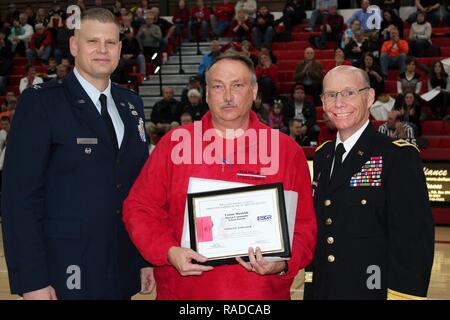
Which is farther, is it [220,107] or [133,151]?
[133,151]

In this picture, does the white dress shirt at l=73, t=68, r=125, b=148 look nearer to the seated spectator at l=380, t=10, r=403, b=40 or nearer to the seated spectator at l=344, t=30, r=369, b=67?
the seated spectator at l=344, t=30, r=369, b=67

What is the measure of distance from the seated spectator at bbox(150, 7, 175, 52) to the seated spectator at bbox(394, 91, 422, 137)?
7552 millimetres

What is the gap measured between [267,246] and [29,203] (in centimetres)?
117

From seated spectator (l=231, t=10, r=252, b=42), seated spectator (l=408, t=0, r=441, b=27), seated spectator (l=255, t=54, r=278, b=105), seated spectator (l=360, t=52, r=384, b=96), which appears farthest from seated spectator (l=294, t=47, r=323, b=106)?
seated spectator (l=408, t=0, r=441, b=27)

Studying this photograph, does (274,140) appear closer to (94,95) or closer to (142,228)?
(142,228)

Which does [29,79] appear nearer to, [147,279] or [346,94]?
[147,279]

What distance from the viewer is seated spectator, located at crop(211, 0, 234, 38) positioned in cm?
1877

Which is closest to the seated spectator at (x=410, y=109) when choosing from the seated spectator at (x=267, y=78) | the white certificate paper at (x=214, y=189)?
the seated spectator at (x=267, y=78)

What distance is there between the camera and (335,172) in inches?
144

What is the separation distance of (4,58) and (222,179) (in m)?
17.5

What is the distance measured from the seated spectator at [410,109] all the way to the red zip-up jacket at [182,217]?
9.72m

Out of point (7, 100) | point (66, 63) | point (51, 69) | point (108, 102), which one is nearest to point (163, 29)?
point (66, 63)

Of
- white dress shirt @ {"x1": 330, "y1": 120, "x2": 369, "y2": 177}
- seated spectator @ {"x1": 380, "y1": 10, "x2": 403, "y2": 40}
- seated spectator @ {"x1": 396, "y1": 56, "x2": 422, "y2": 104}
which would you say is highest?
seated spectator @ {"x1": 380, "y1": 10, "x2": 403, "y2": 40}
